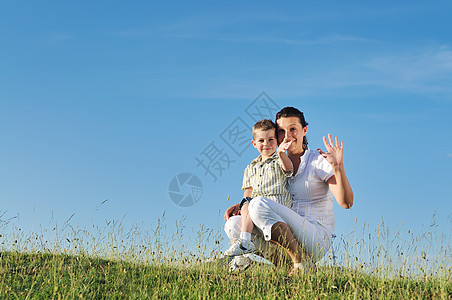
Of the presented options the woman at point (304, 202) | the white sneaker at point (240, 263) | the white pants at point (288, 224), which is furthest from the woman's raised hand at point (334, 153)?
the white sneaker at point (240, 263)

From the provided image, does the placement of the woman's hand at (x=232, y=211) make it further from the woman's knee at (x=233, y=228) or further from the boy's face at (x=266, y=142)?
the boy's face at (x=266, y=142)

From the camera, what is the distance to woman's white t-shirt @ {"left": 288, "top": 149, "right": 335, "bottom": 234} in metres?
7.03

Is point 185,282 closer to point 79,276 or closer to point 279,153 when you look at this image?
point 79,276

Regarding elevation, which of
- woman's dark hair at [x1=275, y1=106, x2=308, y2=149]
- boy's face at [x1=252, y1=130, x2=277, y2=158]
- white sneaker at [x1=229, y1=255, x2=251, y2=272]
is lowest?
white sneaker at [x1=229, y1=255, x2=251, y2=272]

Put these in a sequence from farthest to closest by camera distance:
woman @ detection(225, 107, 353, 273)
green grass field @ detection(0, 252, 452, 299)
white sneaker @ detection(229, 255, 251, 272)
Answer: white sneaker @ detection(229, 255, 251, 272)
woman @ detection(225, 107, 353, 273)
green grass field @ detection(0, 252, 452, 299)

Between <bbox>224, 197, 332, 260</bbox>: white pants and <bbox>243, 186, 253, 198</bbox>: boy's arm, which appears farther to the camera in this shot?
<bbox>243, 186, 253, 198</bbox>: boy's arm

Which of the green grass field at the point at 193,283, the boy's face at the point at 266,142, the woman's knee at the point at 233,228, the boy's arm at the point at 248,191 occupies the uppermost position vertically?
the boy's face at the point at 266,142

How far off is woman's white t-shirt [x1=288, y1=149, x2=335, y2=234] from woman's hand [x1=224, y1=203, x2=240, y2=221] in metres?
0.91

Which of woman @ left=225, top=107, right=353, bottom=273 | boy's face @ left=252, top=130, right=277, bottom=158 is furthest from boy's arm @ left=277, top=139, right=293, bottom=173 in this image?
boy's face @ left=252, top=130, right=277, bottom=158

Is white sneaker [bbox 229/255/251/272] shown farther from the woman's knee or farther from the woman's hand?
the woman's hand

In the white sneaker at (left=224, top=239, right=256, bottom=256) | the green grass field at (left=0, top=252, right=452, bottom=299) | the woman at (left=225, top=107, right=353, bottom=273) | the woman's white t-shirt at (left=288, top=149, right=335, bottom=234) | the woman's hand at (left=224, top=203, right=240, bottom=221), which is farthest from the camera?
the woman's hand at (left=224, top=203, right=240, bottom=221)

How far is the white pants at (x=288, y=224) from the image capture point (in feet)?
21.6

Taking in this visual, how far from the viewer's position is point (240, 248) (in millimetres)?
6773

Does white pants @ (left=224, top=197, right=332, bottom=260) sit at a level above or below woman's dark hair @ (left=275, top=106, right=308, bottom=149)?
below
